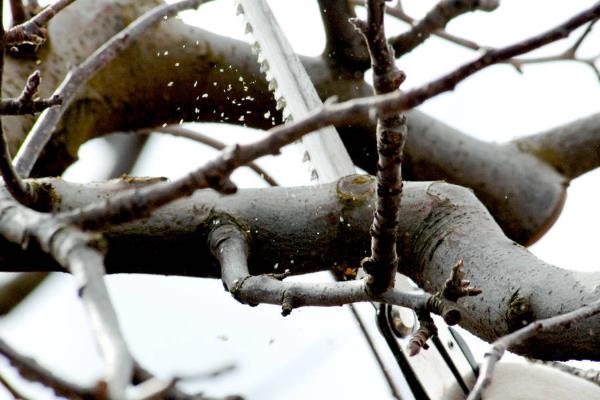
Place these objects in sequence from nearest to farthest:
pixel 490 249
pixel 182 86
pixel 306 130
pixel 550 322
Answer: pixel 306 130, pixel 550 322, pixel 490 249, pixel 182 86

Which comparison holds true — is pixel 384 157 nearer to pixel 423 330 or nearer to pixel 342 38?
pixel 423 330

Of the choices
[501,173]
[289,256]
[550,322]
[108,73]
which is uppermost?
[108,73]

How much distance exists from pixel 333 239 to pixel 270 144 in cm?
53

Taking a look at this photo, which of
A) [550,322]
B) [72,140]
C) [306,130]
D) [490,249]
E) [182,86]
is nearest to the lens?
[306,130]

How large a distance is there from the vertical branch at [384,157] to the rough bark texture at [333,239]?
7.6 inches

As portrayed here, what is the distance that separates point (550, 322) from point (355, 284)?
17cm

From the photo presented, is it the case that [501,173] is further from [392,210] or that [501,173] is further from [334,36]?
[392,210]

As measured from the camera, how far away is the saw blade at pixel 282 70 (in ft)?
4.48

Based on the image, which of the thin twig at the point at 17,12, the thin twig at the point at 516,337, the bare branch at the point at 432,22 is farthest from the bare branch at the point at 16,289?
the thin twig at the point at 516,337

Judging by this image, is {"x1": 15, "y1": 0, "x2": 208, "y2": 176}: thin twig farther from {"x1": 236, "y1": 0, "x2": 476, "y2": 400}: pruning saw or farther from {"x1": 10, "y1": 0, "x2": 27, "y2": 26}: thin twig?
{"x1": 10, "y1": 0, "x2": 27, "y2": 26}: thin twig

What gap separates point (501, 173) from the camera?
1756 millimetres

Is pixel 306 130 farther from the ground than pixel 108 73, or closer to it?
closer to it

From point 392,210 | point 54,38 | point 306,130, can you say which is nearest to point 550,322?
point 392,210

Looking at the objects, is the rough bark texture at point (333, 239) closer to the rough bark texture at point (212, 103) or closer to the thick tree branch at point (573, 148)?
the rough bark texture at point (212, 103)
